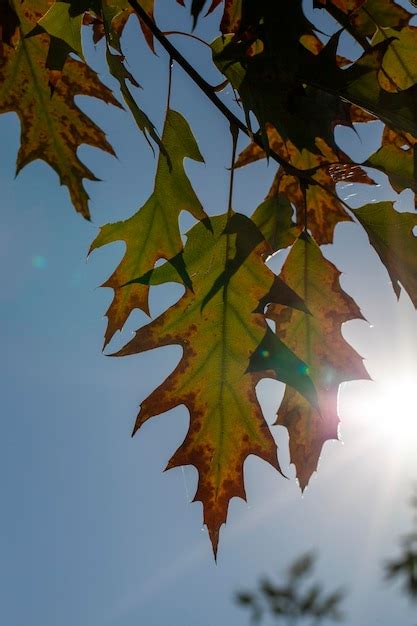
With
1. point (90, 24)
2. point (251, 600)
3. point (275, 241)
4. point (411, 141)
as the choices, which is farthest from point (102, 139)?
point (251, 600)

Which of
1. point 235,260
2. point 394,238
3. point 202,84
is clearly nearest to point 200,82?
point 202,84

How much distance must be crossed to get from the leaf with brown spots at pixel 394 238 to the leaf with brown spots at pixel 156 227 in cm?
29

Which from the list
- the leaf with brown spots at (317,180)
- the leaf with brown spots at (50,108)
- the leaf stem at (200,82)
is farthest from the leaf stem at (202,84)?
the leaf with brown spots at (50,108)

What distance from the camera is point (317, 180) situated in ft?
4.33

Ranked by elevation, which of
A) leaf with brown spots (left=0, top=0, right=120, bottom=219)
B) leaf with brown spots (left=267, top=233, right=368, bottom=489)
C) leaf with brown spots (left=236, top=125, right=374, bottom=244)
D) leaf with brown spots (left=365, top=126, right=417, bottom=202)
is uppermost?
leaf with brown spots (left=0, top=0, right=120, bottom=219)

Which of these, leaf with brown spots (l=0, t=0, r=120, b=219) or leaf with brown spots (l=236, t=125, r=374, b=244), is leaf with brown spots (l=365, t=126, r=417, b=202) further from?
leaf with brown spots (l=0, t=0, r=120, b=219)

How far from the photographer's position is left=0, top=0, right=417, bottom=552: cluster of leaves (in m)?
1.18

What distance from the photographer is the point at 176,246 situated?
1.37 metres

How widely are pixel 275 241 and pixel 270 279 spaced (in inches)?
5.7

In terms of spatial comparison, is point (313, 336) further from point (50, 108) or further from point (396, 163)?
point (50, 108)

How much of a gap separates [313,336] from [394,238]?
223mm

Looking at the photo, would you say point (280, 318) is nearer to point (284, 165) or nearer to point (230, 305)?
point (230, 305)

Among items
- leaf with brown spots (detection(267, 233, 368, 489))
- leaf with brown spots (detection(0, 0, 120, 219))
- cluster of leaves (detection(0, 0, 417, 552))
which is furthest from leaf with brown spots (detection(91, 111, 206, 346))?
leaf with brown spots (detection(267, 233, 368, 489))

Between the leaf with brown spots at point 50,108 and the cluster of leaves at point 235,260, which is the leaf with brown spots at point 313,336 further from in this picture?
the leaf with brown spots at point 50,108
